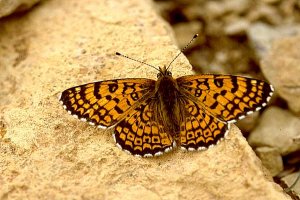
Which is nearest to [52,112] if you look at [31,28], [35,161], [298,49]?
[35,161]

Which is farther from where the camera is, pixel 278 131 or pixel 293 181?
pixel 278 131

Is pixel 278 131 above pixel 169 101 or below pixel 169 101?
below


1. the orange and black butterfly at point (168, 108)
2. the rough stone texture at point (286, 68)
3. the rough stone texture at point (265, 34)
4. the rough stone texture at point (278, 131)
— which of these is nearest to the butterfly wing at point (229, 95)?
the orange and black butterfly at point (168, 108)

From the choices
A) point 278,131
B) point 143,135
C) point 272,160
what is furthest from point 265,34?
point 143,135

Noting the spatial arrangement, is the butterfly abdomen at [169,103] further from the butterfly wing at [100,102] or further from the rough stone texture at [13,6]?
the rough stone texture at [13,6]

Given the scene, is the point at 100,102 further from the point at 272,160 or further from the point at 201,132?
the point at 272,160

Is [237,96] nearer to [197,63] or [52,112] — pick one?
[52,112]

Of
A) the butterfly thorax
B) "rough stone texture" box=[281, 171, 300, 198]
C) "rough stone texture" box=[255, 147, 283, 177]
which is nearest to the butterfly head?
the butterfly thorax

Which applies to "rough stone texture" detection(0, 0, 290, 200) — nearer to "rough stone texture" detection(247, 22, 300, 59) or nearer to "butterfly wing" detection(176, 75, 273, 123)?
"butterfly wing" detection(176, 75, 273, 123)
